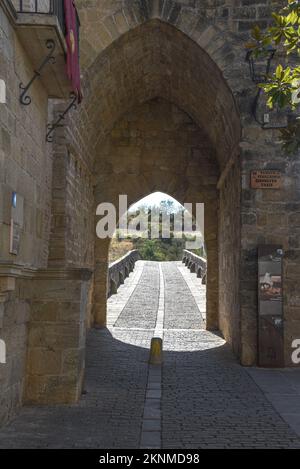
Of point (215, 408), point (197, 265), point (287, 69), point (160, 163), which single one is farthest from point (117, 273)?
point (287, 69)

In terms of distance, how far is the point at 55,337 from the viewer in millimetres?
6258

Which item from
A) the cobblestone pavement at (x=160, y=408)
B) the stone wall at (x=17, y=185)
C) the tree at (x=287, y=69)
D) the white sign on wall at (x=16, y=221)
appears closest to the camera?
the tree at (x=287, y=69)

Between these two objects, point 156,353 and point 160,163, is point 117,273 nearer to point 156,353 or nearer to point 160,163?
point 160,163

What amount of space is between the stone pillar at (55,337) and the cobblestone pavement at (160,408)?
236 millimetres

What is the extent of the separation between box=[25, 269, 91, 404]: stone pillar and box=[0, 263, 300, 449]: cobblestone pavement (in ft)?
0.77

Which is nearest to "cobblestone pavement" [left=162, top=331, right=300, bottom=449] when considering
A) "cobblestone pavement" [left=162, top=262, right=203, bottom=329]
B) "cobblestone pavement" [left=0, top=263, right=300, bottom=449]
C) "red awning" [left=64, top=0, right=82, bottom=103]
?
"cobblestone pavement" [left=0, top=263, right=300, bottom=449]

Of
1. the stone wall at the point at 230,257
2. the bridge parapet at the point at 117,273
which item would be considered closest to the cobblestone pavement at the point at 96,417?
the stone wall at the point at 230,257

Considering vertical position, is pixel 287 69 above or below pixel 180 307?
above

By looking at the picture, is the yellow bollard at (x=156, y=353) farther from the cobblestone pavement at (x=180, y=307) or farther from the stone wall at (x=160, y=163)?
the stone wall at (x=160, y=163)

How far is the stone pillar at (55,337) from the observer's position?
614 cm

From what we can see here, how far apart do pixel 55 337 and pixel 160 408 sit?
142cm

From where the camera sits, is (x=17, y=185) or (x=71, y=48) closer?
(x=17, y=185)

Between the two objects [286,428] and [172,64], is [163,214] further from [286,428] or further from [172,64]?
[286,428]

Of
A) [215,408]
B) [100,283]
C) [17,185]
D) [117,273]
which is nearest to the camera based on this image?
[17,185]
